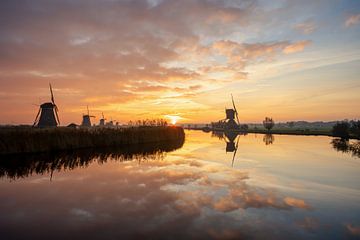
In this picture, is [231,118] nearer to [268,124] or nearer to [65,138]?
[268,124]

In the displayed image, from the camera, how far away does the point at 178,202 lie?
8.88 meters

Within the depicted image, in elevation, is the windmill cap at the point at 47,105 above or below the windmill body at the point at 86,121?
above

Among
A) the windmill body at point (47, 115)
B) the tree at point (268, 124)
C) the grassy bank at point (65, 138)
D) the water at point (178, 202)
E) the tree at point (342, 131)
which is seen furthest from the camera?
the tree at point (268, 124)

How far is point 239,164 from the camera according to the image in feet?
56.0

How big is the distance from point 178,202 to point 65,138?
18.0 metres

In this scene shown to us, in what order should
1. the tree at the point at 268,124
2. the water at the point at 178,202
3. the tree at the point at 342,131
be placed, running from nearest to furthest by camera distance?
the water at the point at 178,202 < the tree at the point at 342,131 < the tree at the point at 268,124

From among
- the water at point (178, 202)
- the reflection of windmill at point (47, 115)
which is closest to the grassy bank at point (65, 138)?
the water at point (178, 202)

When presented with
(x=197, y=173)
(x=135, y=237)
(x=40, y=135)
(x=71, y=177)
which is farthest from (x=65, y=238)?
(x=40, y=135)

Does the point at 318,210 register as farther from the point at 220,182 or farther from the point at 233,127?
the point at 233,127

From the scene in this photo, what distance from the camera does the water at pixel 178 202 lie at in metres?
6.46

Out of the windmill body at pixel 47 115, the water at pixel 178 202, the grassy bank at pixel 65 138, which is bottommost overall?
the water at pixel 178 202

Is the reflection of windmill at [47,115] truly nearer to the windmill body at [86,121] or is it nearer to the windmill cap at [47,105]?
the windmill cap at [47,105]

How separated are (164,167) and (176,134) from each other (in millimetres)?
24848

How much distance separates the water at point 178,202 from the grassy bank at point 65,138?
5.10 m
